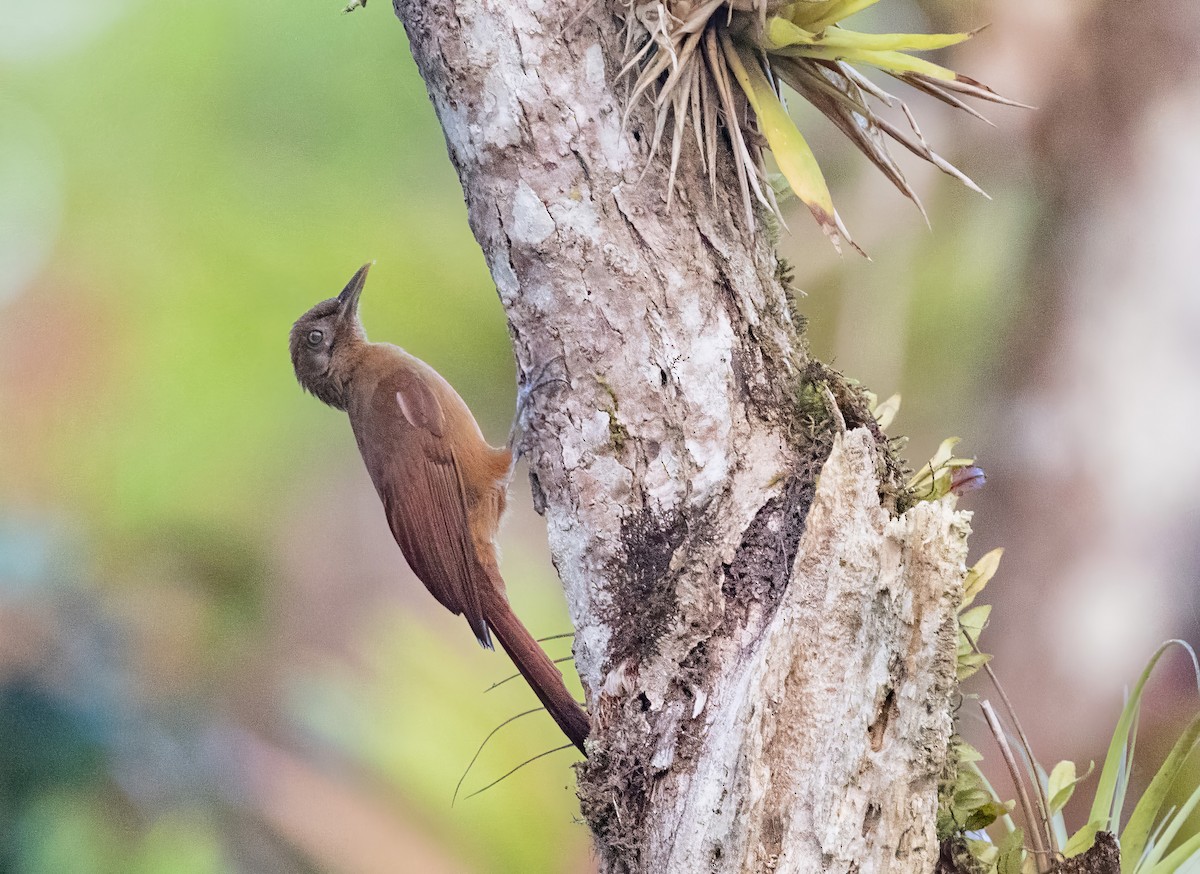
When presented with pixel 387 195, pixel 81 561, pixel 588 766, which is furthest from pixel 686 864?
pixel 387 195

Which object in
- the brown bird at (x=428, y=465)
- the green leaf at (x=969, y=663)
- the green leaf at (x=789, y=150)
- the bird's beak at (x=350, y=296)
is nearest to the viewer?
the green leaf at (x=789, y=150)

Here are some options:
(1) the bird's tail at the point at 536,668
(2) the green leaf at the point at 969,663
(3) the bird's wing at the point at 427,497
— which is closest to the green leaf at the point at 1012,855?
(2) the green leaf at the point at 969,663

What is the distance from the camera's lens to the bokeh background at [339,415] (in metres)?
1.88

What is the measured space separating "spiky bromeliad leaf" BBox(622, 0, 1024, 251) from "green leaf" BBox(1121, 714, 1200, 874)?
894 mm

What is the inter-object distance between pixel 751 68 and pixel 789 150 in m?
0.14

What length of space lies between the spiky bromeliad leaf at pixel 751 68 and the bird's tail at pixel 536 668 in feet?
2.41

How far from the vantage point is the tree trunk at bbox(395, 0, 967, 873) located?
110cm

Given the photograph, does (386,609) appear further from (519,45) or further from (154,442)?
(519,45)

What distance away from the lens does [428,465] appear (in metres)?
1.70

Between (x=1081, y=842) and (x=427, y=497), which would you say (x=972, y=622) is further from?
(x=427, y=497)

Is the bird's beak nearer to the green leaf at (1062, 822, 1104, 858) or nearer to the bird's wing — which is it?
the bird's wing

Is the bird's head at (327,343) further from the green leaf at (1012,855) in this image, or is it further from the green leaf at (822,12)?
the green leaf at (1012,855)

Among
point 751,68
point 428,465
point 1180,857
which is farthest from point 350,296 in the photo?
point 1180,857

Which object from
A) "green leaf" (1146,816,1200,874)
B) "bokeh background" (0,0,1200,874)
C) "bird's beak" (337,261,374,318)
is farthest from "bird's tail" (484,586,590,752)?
"green leaf" (1146,816,1200,874)
